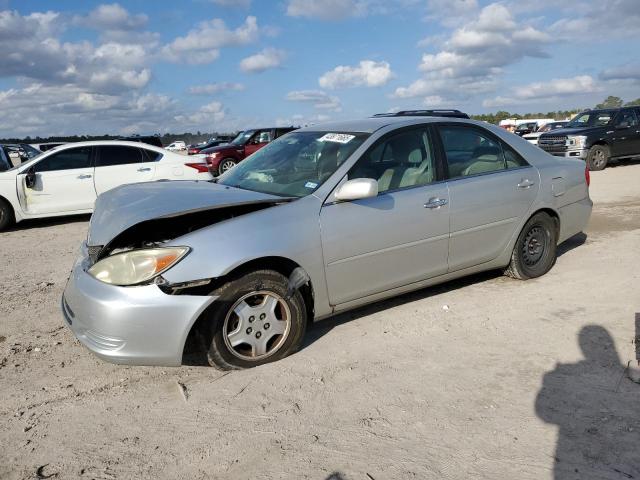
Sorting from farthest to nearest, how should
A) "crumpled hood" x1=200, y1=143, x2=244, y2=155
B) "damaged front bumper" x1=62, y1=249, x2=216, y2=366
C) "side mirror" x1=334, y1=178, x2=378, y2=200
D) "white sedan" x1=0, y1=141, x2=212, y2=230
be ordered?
"crumpled hood" x1=200, y1=143, x2=244, y2=155, "white sedan" x1=0, y1=141, x2=212, y2=230, "side mirror" x1=334, y1=178, x2=378, y2=200, "damaged front bumper" x1=62, y1=249, x2=216, y2=366

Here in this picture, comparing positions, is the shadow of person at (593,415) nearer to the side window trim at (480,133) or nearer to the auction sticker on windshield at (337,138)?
the side window trim at (480,133)

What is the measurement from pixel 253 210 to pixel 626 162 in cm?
1812

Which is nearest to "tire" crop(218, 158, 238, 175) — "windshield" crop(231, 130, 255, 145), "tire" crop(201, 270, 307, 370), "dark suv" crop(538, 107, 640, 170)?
"windshield" crop(231, 130, 255, 145)

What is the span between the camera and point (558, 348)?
3.69 meters

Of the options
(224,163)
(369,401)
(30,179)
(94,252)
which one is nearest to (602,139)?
(224,163)

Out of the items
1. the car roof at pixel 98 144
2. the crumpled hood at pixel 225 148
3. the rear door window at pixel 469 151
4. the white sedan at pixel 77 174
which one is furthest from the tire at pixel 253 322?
the crumpled hood at pixel 225 148

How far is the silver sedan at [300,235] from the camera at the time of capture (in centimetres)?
312

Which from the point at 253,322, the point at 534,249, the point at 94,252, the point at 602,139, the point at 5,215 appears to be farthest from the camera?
the point at 602,139

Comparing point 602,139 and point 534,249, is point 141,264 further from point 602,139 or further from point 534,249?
point 602,139

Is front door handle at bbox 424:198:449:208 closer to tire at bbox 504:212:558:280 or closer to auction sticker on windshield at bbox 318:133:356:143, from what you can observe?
auction sticker on windshield at bbox 318:133:356:143

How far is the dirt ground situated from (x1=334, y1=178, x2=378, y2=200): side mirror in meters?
1.10

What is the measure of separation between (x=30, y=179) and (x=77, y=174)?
2.42 feet

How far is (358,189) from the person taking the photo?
11.7 ft

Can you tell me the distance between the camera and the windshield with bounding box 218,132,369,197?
3.93 meters
